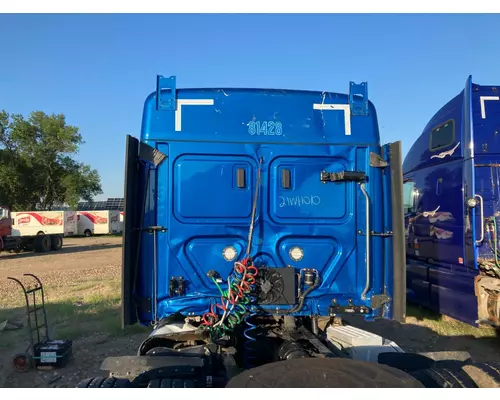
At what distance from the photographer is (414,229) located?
8.35 m

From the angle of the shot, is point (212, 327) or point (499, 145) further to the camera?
point (499, 145)

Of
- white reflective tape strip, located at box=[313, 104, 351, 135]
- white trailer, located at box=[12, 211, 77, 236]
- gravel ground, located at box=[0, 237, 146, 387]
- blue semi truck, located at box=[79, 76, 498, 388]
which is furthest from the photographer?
white trailer, located at box=[12, 211, 77, 236]

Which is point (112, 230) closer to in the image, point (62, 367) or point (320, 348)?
point (62, 367)

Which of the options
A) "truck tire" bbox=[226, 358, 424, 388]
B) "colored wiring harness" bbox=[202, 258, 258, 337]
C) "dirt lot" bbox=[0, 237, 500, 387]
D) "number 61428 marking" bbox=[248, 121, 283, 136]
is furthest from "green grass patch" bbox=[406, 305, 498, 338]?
"truck tire" bbox=[226, 358, 424, 388]

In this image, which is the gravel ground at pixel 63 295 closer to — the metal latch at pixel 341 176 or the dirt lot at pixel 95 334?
the dirt lot at pixel 95 334

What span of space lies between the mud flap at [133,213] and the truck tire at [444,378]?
91.6 inches

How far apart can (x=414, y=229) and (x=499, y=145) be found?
250cm

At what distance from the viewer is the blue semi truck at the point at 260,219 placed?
395 cm

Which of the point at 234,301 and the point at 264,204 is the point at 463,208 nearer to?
the point at 264,204

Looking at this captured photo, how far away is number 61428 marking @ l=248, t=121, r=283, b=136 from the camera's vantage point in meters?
4.16

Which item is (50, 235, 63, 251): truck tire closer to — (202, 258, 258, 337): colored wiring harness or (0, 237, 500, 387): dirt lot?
(0, 237, 500, 387): dirt lot

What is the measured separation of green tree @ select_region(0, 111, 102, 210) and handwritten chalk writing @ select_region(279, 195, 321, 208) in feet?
150

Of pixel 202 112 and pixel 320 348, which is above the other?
pixel 202 112

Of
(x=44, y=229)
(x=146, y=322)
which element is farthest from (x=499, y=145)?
(x=44, y=229)
